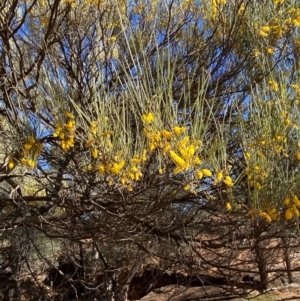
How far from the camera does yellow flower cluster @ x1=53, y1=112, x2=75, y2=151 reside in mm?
2803

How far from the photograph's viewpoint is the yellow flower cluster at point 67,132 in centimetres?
280

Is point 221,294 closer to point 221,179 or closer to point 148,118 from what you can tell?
point 221,179

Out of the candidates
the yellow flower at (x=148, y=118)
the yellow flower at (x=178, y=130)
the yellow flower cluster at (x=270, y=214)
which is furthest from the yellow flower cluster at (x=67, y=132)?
the yellow flower cluster at (x=270, y=214)

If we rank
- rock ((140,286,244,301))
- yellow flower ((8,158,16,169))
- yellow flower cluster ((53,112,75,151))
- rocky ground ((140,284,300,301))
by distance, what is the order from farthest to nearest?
rock ((140,286,244,301))
rocky ground ((140,284,300,301))
yellow flower ((8,158,16,169))
yellow flower cluster ((53,112,75,151))

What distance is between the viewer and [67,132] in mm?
2838

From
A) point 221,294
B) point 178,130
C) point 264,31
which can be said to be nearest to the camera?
point 178,130

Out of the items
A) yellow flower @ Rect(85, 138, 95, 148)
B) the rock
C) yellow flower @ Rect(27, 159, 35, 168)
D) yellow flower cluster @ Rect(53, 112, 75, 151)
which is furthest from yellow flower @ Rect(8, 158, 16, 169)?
the rock

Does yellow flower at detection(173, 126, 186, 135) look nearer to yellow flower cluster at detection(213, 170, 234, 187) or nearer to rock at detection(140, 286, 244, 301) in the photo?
yellow flower cluster at detection(213, 170, 234, 187)

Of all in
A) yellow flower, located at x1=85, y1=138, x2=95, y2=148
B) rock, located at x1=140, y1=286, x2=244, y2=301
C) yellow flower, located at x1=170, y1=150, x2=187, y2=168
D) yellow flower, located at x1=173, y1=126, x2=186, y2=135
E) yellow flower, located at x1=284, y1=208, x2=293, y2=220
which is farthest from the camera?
rock, located at x1=140, y1=286, x2=244, y2=301

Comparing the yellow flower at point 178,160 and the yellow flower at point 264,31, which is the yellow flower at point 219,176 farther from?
the yellow flower at point 264,31

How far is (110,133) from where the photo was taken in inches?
103

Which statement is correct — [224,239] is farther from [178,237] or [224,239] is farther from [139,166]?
[139,166]

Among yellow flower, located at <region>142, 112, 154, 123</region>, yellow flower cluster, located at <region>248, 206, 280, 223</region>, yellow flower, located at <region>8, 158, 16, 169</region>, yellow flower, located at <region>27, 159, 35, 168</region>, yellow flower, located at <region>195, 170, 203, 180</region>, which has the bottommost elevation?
yellow flower cluster, located at <region>248, 206, 280, 223</region>

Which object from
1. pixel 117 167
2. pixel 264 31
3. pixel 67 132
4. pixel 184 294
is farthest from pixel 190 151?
pixel 184 294
